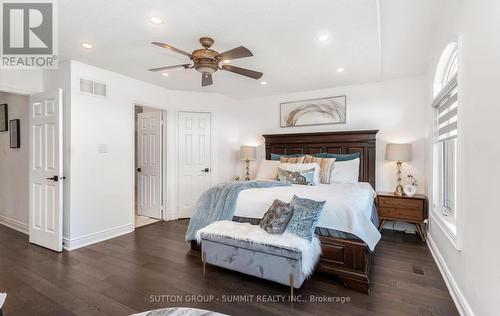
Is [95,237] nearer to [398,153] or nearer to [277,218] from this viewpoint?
[277,218]

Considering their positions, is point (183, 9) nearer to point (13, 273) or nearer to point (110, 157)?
point (110, 157)

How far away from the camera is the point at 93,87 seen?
11.2ft

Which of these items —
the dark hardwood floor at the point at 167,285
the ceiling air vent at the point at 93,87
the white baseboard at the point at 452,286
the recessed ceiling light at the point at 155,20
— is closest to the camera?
the white baseboard at the point at 452,286

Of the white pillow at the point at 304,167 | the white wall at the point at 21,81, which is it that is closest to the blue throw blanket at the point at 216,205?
the white pillow at the point at 304,167

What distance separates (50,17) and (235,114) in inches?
139

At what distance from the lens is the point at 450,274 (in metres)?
2.20

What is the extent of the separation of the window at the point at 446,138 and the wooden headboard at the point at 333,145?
1082mm

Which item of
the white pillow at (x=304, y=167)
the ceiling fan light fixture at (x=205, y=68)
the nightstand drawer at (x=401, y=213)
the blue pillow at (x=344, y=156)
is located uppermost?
the ceiling fan light fixture at (x=205, y=68)

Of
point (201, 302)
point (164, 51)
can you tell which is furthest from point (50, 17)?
point (201, 302)

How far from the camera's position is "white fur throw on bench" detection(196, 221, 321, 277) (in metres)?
2.10

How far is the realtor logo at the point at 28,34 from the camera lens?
6.83 ft

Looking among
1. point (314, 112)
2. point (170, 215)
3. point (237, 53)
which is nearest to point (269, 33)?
point (237, 53)

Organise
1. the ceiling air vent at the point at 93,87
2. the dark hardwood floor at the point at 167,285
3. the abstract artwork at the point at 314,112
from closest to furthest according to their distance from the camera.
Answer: the dark hardwood floor at the point at 167,285
the ceiling air vent at the point at 93,87
the abstract artwork at the point at 314,112

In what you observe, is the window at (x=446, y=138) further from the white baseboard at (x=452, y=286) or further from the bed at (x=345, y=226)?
the bed at (x=345, y=226)
